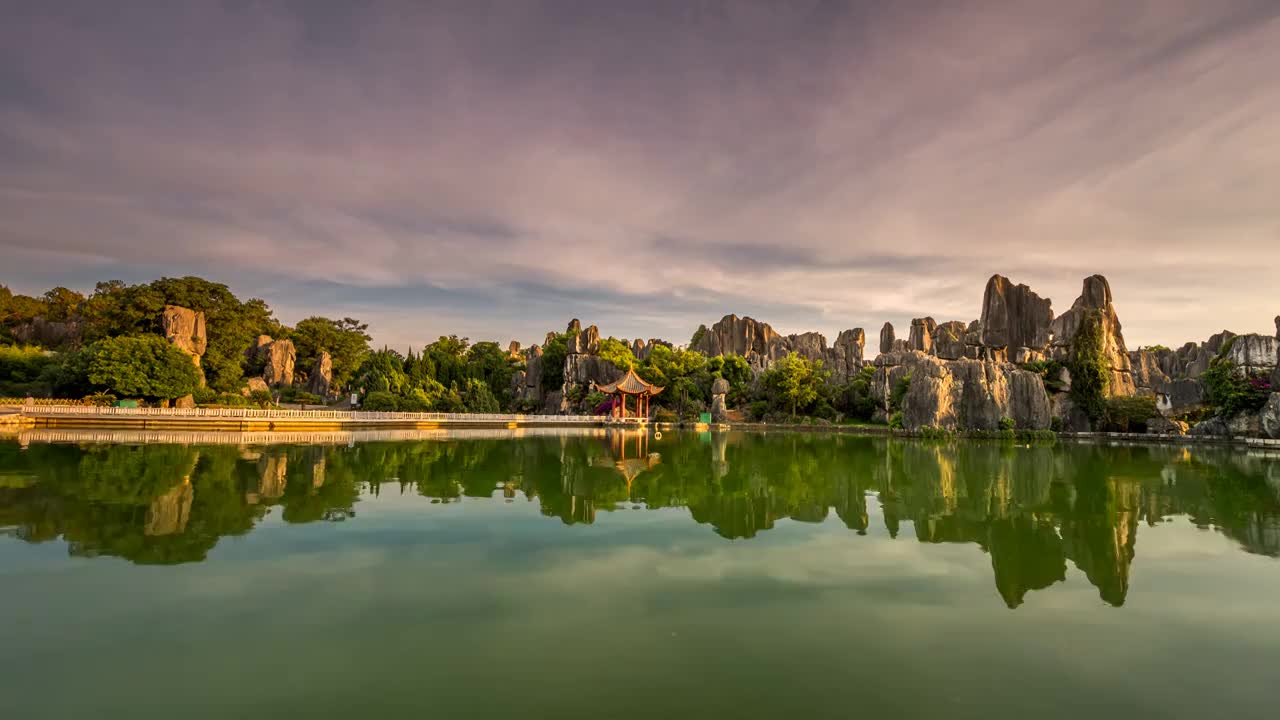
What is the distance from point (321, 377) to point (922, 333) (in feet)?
218

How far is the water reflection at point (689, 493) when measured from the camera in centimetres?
753

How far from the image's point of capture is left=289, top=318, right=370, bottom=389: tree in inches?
2290

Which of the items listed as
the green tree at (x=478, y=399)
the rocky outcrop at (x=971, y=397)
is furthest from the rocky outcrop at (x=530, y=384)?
the rocky outcrop at (x=971, y=397)

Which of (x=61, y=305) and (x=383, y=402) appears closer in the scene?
(x=383, y=402)

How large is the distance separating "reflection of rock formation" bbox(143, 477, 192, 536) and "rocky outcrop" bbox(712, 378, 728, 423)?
4253 cm

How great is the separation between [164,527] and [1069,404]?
45914 mm

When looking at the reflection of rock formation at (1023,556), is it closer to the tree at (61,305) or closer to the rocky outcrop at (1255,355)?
the rocky outcrop at (1255,355)

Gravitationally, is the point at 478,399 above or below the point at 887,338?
below

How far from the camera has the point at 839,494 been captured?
12180mm

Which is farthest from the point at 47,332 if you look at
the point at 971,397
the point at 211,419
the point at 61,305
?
the point at 971,397

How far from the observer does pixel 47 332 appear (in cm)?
4847

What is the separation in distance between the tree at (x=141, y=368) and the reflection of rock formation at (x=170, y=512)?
90.5 ft

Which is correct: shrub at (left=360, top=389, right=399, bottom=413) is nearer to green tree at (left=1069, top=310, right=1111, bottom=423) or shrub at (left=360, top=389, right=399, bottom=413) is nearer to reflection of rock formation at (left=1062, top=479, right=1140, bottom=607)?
reflection of rock formation at (left=1062, top=479, right=1140, bottom=607)

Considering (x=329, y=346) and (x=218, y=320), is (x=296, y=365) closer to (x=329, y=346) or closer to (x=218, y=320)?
(x=329, y=346)
